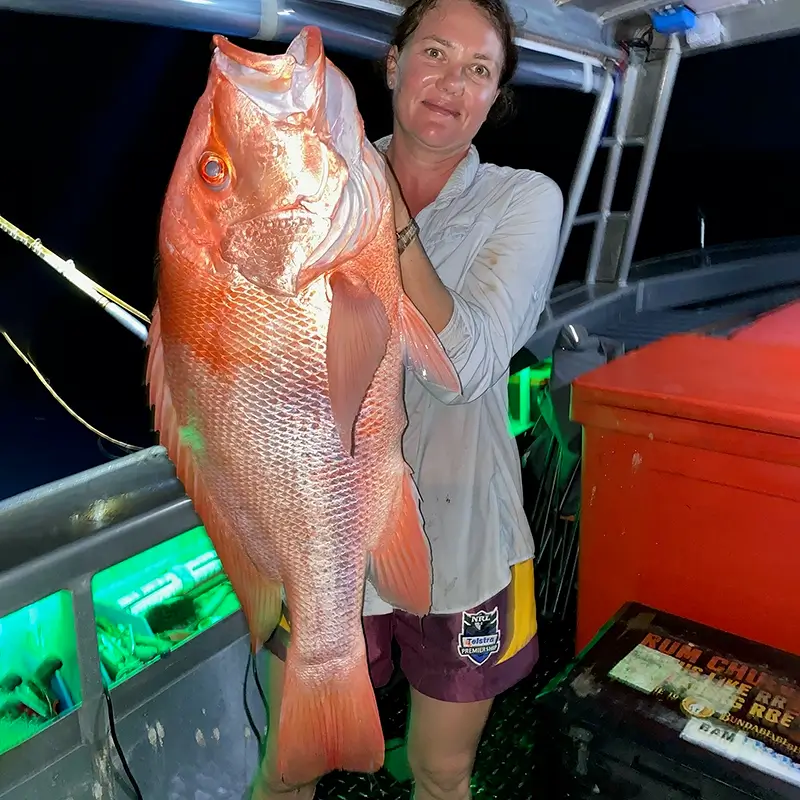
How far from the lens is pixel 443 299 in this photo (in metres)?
1.04

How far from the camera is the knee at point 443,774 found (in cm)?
152

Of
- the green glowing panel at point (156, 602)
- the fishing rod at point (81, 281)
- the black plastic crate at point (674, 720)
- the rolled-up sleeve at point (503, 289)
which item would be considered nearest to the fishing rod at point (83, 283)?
the fishing rod at point (81, 281)

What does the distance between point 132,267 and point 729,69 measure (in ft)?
33.4

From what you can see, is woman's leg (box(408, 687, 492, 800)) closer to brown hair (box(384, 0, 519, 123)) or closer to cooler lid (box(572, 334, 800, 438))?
cooler lid (box(572, 334, 800, 438))

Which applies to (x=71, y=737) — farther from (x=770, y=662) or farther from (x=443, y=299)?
(x=770, y=662)

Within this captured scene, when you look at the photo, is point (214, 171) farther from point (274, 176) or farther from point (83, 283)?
point (83, 283)

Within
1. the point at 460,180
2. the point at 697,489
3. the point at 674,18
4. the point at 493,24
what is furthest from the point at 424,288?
the point at 674,18

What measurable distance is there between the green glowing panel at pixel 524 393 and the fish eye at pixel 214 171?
2608mm

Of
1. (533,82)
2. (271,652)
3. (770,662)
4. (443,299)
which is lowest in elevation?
(271,652)

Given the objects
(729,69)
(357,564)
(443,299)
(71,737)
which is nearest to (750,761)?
(357,564)

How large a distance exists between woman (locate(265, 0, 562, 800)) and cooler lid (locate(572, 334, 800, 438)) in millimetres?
371

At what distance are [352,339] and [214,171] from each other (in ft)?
→ 0.95

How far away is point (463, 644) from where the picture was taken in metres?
1.43

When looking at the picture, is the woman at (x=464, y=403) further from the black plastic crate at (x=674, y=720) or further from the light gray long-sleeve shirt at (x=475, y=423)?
the black plastic crate at (x=674, y=720)
